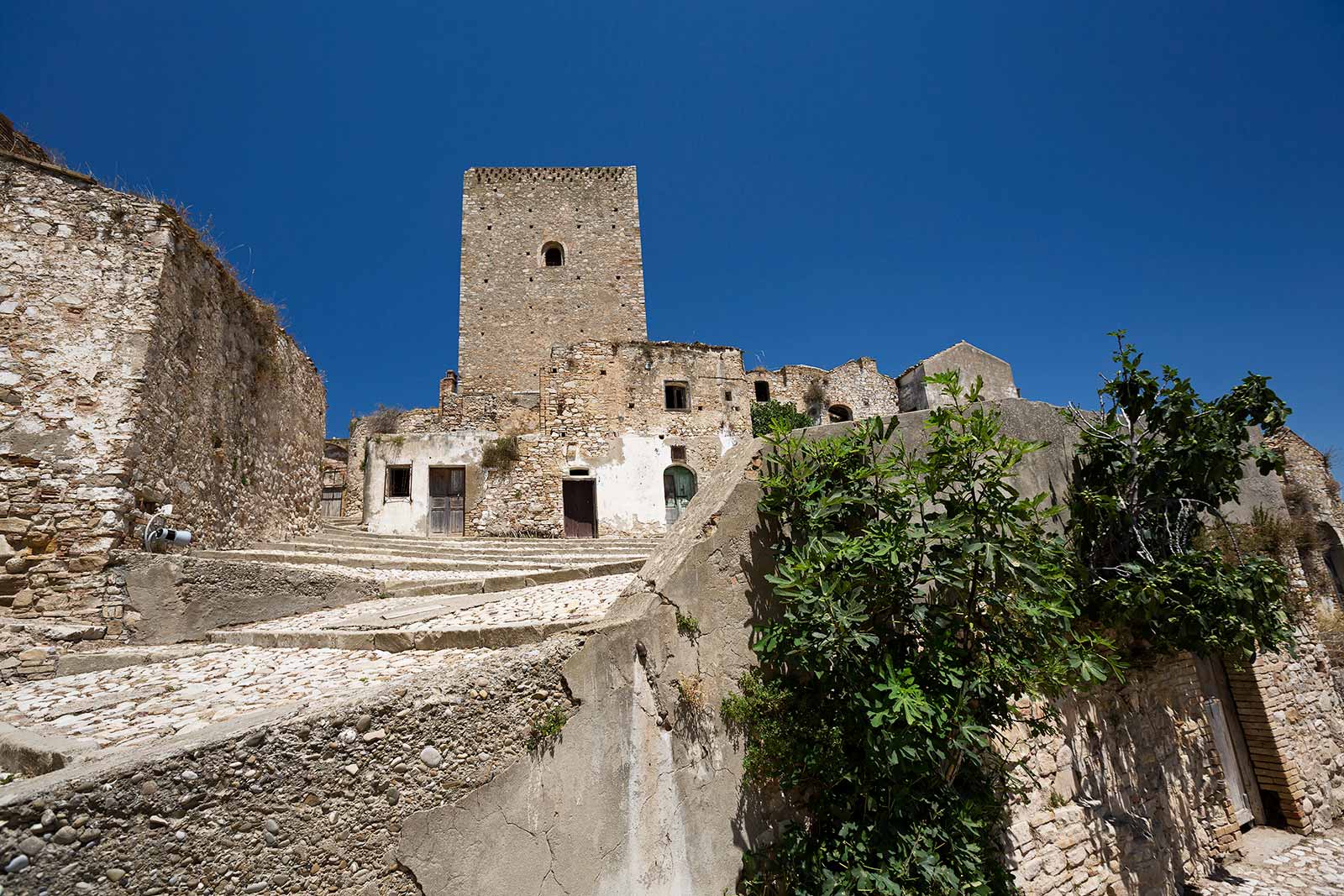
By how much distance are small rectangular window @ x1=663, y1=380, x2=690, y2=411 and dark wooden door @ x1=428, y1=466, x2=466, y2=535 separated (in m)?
6.31

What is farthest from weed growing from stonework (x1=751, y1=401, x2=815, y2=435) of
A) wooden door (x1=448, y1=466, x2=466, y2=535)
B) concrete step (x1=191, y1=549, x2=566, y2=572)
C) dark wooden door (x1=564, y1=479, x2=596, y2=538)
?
concrete step (x1=191, y1=549, x2=566, y2=572)

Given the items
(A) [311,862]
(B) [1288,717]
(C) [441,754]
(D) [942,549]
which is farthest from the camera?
(B) [1288,717]

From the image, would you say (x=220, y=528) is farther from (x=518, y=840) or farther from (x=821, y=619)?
(x=821, y=619)

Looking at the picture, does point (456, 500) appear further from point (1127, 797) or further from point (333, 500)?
point (1127, 797)

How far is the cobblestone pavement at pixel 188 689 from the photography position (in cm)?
315

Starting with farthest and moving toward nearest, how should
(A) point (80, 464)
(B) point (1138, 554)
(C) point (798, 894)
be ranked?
(A) point (80, 464)
(B) point (1138, 554)
(C) point (798, 894)

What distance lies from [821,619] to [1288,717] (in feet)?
23.0

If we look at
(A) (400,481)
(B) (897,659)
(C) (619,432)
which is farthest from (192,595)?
(C) (619,432)

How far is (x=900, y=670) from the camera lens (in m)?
3.63

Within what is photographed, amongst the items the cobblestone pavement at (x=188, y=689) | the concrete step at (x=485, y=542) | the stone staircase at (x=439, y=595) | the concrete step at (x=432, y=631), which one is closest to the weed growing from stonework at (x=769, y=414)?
the concrete step at (x=485, y=542)

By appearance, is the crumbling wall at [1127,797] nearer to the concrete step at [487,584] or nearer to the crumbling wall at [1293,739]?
the crumbling wall at [1293,739]

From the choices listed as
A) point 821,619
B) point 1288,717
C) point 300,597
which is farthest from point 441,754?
point 1288,717

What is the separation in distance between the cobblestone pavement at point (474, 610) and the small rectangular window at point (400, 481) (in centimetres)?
927

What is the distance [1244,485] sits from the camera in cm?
718
